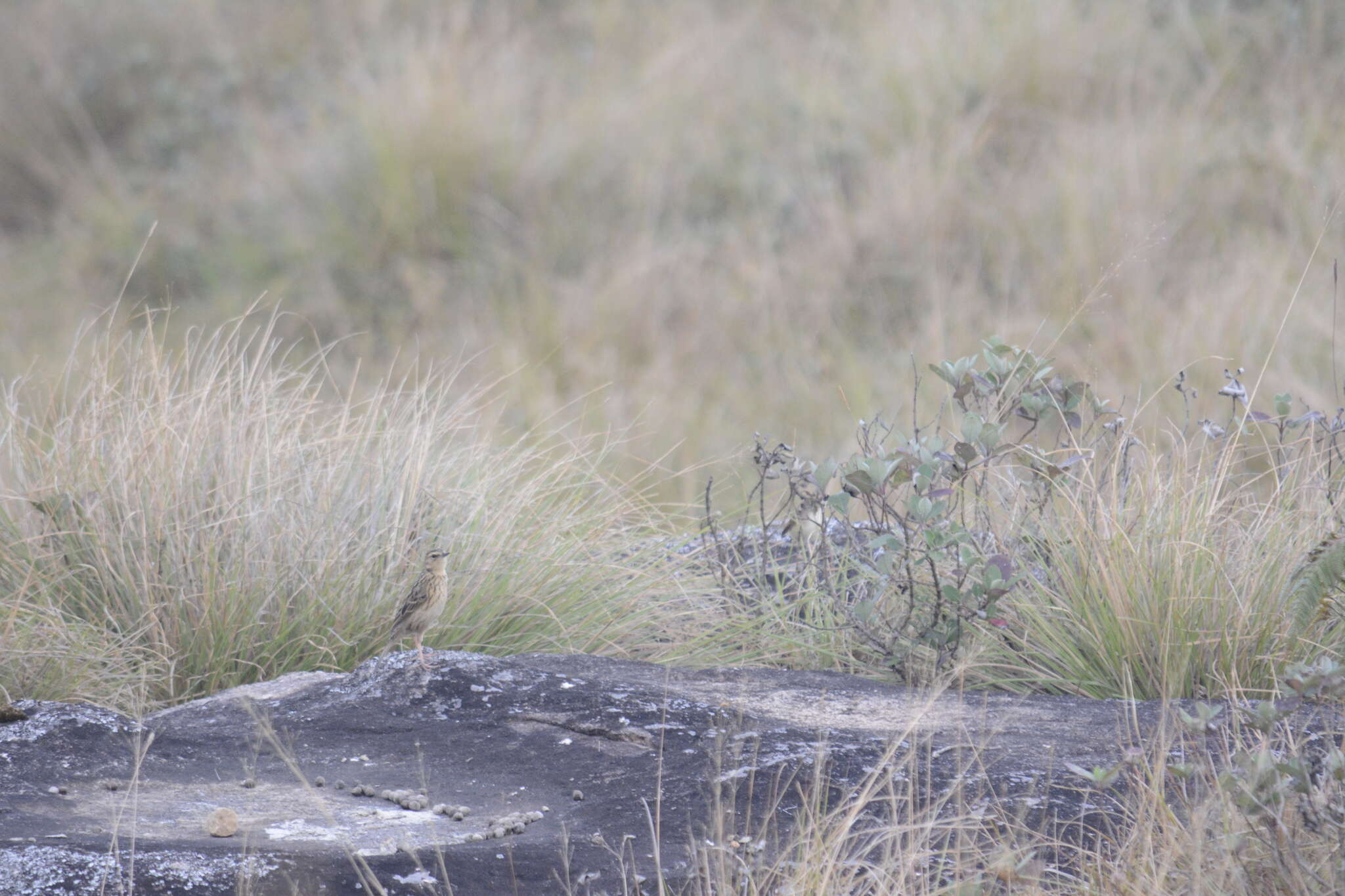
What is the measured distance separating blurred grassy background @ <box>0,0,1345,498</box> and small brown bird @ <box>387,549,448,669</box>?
136 inches

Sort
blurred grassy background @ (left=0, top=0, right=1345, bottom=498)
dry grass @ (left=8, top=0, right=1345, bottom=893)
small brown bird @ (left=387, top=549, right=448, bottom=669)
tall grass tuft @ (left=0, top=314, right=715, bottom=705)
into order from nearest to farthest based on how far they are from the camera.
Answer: small brown bird @ (left=387, top=549, right=448, bottom=669), dry grass @ (left=8, top=0, right=1345, bottom=893), tall grass tuft @ (left=0, top=314, right=715, bottom=705), blurred grassy background @ (left=0, top=0, right=1345, bottom=498)

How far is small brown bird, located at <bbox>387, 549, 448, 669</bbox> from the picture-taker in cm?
341

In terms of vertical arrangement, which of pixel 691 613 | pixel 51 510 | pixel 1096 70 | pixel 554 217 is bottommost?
pixel 691 613

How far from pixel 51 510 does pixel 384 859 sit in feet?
6.66

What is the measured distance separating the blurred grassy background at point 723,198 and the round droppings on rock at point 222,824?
14.9 feet

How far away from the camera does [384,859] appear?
2.35 meters

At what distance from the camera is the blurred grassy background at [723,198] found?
27.5ft

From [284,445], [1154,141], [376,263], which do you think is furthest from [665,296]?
[284,445]

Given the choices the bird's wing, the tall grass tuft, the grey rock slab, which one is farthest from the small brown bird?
the tall grass tuft

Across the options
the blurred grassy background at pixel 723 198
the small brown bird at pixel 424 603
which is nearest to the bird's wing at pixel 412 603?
the small brown bird at pixel 424 603

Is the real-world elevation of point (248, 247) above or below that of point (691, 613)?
above

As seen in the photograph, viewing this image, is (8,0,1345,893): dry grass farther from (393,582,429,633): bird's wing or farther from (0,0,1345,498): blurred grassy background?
(393,582,429,633): bird's wing

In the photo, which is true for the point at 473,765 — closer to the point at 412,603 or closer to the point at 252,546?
the point at 412,603

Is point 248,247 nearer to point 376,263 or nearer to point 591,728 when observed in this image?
point 376,263
